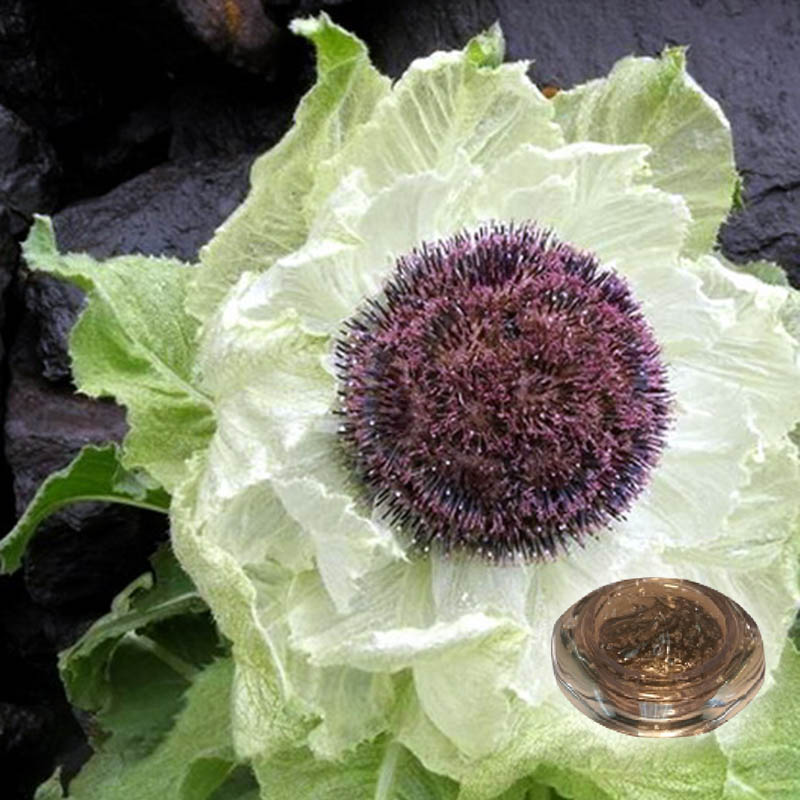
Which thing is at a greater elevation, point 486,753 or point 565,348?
point 565,348

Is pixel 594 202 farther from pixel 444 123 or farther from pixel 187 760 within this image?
pixel 187 760

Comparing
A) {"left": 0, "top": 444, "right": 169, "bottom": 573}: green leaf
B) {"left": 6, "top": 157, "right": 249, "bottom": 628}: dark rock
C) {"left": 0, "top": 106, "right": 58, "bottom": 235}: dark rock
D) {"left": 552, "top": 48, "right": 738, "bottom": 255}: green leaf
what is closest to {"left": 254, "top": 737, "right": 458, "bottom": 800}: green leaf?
{"left": 0, "top": 444, "right": 169, "bottom": 573}: green leaf

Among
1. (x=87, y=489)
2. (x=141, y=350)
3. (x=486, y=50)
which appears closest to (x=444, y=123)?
(x=486, y=50)

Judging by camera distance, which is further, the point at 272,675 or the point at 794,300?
the point at 794,300

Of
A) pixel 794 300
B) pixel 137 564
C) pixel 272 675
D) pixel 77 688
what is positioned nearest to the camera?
pixel 272 675

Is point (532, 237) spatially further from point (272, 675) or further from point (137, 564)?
point (137, 564)

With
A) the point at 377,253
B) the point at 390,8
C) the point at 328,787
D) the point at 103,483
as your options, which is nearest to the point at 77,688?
the point at 103,483
